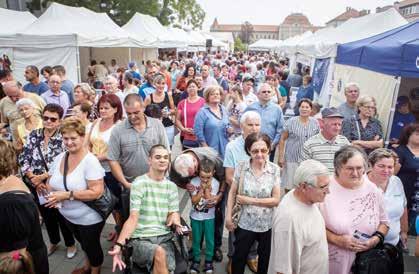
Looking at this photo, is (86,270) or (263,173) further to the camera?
(86,270)

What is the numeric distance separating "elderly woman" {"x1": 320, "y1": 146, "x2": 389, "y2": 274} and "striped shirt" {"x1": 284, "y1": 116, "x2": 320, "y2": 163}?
5.69 ft

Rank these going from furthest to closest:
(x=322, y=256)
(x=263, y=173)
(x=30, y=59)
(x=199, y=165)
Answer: (x=30, y=59)
(x=199, y=165)
(x=263, y=173)
(x=322, y=256)

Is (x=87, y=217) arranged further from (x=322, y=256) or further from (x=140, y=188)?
(x=322, y=256)

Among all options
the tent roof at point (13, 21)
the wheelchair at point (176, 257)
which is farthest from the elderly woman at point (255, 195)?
the tent roof at point (13, 21)

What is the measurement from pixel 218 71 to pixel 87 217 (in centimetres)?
899

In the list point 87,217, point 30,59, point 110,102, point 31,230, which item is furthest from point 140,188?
point 30,59

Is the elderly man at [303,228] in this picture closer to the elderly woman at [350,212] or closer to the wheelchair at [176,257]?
the elderly woman at [350,212]

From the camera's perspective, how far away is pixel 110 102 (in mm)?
3811

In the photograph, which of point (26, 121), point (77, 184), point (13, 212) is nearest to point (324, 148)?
point (77, 184)

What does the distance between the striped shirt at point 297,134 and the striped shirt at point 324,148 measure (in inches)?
24.4

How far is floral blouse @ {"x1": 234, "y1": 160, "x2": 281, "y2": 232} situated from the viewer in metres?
3.04

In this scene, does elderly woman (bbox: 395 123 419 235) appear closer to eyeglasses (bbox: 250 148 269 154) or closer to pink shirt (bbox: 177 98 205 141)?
eyeglasses (bbox: 250 148 269 154)

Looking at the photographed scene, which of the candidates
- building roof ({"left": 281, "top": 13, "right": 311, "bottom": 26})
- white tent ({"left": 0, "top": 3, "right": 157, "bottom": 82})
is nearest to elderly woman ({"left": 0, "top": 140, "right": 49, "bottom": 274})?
white tent ({"left": 0, "top": 3, "right": 157, "bottom": 82})

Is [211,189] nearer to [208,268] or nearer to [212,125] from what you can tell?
[208,268]
